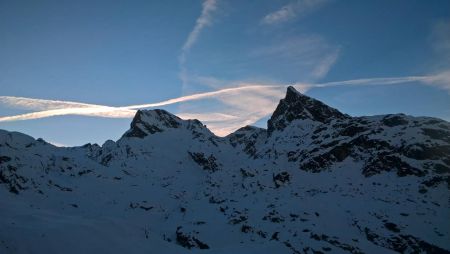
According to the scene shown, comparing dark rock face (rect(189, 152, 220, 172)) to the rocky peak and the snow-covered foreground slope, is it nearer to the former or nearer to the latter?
the snow-covered foreground slope

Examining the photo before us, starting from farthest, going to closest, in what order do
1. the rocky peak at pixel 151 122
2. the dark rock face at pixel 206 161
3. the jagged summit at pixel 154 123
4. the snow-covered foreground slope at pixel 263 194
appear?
the jagged summit at pixel 154 123, the rocky peak at pixel 151 122, the dark rock face at pixel 206 161, the snow-covered foreground slope at pixel 263 194

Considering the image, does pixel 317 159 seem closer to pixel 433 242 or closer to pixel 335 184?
pixel 335 184

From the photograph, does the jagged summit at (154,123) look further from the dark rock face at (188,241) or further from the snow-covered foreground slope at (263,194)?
→ the dark rock face at (188,241)

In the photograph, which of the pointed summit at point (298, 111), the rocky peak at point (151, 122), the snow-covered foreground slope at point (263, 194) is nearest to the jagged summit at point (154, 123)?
the rocky peak at point (151, 122)

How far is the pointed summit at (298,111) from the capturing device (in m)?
113

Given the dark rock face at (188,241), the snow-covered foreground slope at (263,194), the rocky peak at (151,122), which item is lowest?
the dark rock face at (188,241)

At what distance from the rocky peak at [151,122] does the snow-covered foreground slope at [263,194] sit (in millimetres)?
10632

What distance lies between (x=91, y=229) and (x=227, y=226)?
47081mm

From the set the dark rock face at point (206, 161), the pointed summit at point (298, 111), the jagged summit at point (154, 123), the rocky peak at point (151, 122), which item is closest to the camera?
the pointed summit at point (298, 111)

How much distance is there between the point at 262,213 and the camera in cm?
7156

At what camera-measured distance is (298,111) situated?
385 ft

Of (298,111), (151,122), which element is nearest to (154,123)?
(151,122)

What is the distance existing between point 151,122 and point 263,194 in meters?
82.3

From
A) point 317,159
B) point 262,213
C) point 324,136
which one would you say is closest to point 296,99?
point 324,136
